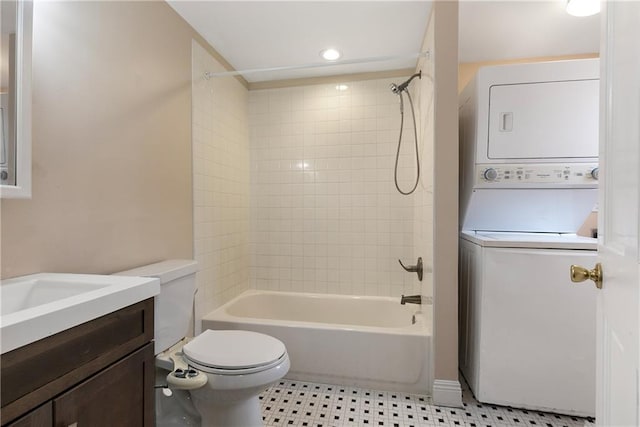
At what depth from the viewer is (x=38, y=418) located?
0.63m

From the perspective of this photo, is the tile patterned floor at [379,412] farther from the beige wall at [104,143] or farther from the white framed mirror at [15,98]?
the white framed mirror at [15,98]

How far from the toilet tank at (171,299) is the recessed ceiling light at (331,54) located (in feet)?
5.68

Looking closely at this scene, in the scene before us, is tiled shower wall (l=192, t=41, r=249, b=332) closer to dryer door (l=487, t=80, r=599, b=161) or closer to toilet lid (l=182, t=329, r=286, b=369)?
toilet lid (l=182, t=329, r=286, b=369)

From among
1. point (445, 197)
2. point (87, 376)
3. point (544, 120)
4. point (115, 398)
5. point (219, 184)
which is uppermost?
point (544, 120)

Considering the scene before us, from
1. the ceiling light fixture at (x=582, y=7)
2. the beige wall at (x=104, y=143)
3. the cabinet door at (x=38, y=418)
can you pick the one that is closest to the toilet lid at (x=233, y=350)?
the beige wall at (x=104, y=143)

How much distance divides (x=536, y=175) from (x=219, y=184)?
2045mm

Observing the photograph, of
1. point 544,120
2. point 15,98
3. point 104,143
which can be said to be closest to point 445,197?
point 544,120

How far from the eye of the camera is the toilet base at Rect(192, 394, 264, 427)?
136 cm

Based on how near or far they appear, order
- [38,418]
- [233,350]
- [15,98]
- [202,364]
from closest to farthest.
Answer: [38,418] < [15,98] < [202,364] < [233,350]

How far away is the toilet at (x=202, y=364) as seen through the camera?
4.21ft

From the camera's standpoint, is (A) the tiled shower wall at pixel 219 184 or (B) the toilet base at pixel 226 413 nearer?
(B) the toilet base at pixel 226 413

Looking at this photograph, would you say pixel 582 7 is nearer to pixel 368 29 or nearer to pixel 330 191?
pixel 368 29

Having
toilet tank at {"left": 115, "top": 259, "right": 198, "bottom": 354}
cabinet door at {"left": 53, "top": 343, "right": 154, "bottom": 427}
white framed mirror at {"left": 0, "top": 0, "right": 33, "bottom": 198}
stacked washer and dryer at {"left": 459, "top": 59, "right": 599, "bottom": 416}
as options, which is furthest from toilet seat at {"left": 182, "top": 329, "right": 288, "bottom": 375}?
stacked washer and dryer at {"left": 459, "top": 59, "right": 599, "bottom": 416}

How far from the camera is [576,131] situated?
1666 millimetres
